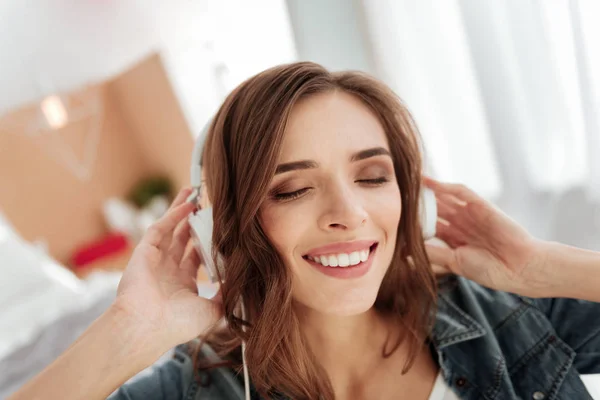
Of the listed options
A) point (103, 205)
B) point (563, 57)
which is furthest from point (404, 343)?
point (103, 205)

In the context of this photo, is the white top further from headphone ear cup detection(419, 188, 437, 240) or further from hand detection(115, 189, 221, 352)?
hand detection(115, 189, 221, 352)

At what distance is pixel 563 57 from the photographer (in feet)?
4.41

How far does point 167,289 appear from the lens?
3.26ft

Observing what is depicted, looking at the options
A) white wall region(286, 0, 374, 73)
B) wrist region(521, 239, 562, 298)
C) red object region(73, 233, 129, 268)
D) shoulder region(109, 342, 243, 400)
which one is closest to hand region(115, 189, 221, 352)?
shoulder region(109, 342, 243, 400)

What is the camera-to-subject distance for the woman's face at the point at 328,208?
0.89 m

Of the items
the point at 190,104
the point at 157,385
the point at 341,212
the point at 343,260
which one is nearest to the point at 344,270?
the point at 343,260

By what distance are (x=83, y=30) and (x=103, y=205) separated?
1.39 meters

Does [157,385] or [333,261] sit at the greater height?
[333,261]

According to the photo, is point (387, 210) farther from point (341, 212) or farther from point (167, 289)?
point (167, 289)

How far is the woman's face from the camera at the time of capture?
2.92 feet

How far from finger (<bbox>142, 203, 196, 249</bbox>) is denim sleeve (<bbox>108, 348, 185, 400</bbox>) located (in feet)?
0.89

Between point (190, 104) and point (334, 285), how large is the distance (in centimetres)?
211

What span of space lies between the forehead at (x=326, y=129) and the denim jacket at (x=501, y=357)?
494 mm

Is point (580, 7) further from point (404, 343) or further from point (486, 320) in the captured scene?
point (404, 343)
